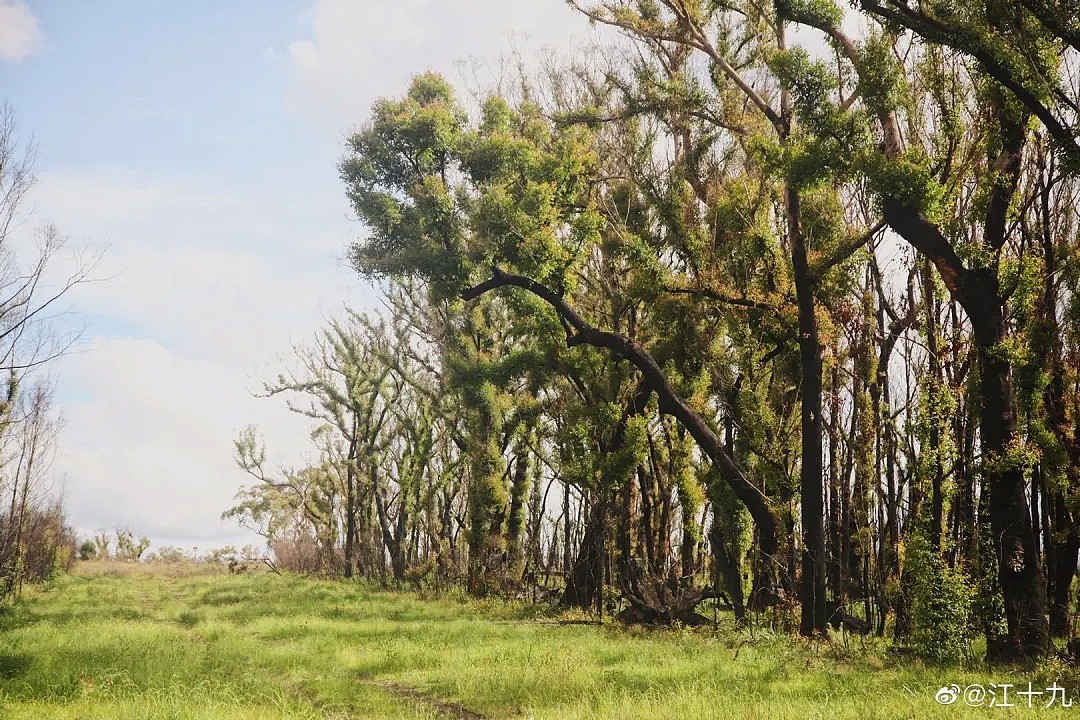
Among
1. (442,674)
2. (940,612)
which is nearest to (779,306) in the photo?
(940,612)

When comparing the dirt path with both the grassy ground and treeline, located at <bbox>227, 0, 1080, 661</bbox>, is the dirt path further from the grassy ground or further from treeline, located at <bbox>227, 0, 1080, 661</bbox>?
treeline, located at <bbox>227, 0, 1080, 661</bbox>

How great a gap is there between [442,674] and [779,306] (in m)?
9.57

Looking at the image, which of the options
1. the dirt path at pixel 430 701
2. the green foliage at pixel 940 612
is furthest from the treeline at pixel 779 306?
the dirt path at pixel 430 701

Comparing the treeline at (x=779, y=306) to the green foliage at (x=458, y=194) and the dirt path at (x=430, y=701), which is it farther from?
the dirt path at (x=430, y=701)

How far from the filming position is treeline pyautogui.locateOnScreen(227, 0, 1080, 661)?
1236 cm

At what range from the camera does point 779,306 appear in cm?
1581

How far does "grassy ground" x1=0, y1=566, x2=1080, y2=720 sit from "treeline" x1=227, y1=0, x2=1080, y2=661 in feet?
9.19

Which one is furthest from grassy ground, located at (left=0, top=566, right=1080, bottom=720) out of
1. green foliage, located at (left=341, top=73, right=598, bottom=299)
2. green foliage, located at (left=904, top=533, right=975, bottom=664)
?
green foliage, located at (left=341, top=73, right=598, bottom=299)

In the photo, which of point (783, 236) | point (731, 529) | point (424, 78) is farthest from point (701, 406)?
point (424, 78)

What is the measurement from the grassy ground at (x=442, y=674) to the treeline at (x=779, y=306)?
9.19 ft

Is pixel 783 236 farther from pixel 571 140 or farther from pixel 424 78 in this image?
pixel 424 78

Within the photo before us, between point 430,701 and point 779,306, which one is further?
point 779,306

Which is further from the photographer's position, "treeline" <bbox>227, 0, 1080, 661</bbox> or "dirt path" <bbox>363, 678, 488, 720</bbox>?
"treeline" <bbox>227, 0, 1080, 661</bbox>

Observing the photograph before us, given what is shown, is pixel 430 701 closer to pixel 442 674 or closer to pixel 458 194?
pixel 442 674
